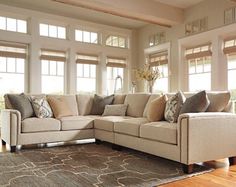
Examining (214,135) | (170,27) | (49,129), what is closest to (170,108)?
(214,135)

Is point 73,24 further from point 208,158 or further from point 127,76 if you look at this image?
point 208,158

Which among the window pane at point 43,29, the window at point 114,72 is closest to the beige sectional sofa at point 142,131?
the window at point 114,72

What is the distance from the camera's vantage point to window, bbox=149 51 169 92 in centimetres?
644

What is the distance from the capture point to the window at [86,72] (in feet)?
21.2

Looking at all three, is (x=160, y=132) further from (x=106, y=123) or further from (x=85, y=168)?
(x=106, y=123)

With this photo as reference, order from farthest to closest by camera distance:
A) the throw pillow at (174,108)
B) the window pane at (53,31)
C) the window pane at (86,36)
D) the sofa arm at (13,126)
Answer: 1. the window pane at (86,36)
2. the window pane at (53,31)
3. the sofa arm at (13,126)
4. the throw pillow at (174,108)

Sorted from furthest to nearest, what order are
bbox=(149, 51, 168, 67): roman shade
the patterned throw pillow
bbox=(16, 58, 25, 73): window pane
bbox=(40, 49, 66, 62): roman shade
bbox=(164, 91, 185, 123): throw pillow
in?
bbox=(149, 51, 168, 67): roman shade < bbox=(40, 49, 66, 62): roman shade < bbox=(16, 58, 25, 73): window pane < the patterned throw pillow < bbox=(164, 91, 185, 123): throw pillow

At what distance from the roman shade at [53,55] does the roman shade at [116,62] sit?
4.09 feet

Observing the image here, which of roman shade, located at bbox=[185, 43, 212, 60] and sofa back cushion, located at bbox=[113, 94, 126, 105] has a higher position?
roman shade, located at bbox=[185, 43, 212, 60]

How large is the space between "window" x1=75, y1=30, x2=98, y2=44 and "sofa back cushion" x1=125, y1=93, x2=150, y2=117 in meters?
2.40

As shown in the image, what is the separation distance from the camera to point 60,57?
20.2 feet

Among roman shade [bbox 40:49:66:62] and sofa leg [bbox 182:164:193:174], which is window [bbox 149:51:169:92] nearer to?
roman shade [bbox 40:49:66:62]

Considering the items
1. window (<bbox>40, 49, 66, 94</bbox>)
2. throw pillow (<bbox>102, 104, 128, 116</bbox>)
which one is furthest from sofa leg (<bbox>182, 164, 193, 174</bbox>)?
window (<bbox>40, 49, 66, 94</bbox>)

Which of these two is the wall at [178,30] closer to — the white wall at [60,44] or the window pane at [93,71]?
the white wall at [60,44]
